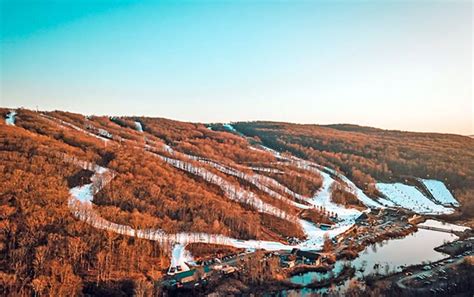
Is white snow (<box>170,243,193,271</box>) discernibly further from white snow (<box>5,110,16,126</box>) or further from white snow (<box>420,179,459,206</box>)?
white snow (<box>420,179,459,206</box>)

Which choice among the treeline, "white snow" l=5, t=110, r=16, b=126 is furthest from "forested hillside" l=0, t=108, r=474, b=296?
"white snow" l=5, t=110, r=16, b=126

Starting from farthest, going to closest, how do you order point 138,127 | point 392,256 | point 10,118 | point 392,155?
point 138,127 → point 392,155 → point 10,118 → point 392,256

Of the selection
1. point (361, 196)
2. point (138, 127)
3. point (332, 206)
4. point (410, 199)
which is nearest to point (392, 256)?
point (332, 206)

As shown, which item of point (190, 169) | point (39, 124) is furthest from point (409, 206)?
point (39, 124)

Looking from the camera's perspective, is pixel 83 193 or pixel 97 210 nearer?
pixel 97 210

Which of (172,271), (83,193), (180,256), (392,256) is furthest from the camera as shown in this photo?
(83,193)

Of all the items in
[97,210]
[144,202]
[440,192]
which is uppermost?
[144,202]

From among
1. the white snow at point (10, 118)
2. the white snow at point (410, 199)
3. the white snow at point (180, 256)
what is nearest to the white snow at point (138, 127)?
the white snow at point (10, 118)

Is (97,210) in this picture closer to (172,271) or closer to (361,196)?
(172,271)

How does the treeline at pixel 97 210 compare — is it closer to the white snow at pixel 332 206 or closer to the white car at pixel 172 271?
the white car at pixel 172 271
